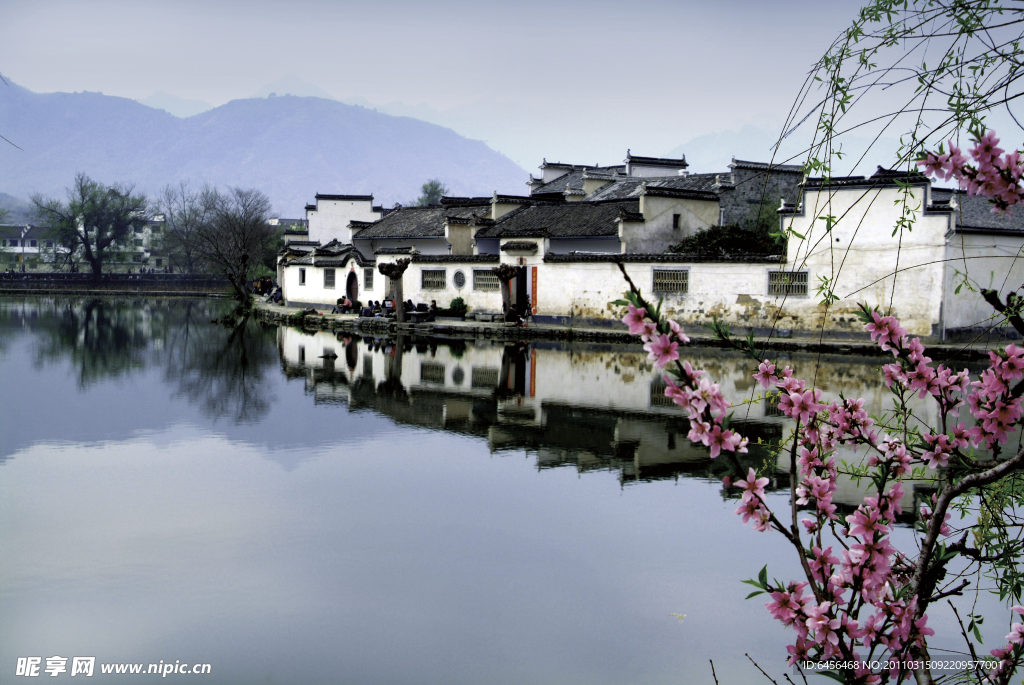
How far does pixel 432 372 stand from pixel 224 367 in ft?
14.5

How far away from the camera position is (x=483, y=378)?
55.0ft

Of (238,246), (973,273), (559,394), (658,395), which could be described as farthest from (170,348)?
(238,246)

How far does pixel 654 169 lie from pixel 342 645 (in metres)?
36.5

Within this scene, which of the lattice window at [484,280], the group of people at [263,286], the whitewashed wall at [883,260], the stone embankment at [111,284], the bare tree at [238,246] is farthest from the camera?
the stone embankment at [111,284]

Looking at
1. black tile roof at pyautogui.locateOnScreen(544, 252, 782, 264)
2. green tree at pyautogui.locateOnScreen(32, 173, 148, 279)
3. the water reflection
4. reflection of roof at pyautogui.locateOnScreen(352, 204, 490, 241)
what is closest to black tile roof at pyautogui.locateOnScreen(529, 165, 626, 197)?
reflection of roof at pyautogui.locateOnScreen(352, 204, 490, 241)

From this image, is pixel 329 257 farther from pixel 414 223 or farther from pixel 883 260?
pixel 883 260

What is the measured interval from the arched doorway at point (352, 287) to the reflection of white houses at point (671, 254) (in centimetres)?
9

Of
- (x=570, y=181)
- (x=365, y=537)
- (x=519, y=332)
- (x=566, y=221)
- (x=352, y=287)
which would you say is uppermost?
(x=570, y=181)

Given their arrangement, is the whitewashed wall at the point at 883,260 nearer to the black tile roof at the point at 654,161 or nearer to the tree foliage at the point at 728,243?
the tree foliage at the point at 728,243

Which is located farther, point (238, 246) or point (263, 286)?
point (238, 246)

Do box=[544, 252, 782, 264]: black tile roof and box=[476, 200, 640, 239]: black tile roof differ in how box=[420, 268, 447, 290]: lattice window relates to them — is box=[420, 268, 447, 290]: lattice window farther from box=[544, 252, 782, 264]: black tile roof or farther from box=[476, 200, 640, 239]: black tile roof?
box=[544, 252, 782, 264]: black tile roof

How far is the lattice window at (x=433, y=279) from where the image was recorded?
31031 millimetres

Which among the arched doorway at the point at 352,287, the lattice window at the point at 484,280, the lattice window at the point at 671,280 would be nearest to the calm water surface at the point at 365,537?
the lattice window at the point at 671,280

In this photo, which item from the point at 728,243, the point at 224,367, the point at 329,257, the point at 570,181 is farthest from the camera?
the point at 570,181
